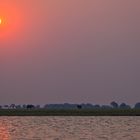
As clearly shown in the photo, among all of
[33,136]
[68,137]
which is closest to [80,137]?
[68,137]

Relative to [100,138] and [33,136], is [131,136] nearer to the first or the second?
[100,138]

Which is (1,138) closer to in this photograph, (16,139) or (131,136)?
(16,139)

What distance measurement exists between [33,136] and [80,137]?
603 centimetres

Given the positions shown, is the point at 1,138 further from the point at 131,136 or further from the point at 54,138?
the point at 131,136

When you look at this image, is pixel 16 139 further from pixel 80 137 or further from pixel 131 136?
pixel 131 136

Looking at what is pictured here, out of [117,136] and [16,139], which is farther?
[117,136]

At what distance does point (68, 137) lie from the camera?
69125 mm

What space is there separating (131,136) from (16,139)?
15.7m

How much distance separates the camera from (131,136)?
71.3 meters

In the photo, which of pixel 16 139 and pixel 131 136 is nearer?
pixel 16 139

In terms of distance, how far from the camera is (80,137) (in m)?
69.9

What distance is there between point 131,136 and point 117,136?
72.1 inches

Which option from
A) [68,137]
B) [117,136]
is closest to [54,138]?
[68,137]

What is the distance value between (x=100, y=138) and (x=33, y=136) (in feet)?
28.1
